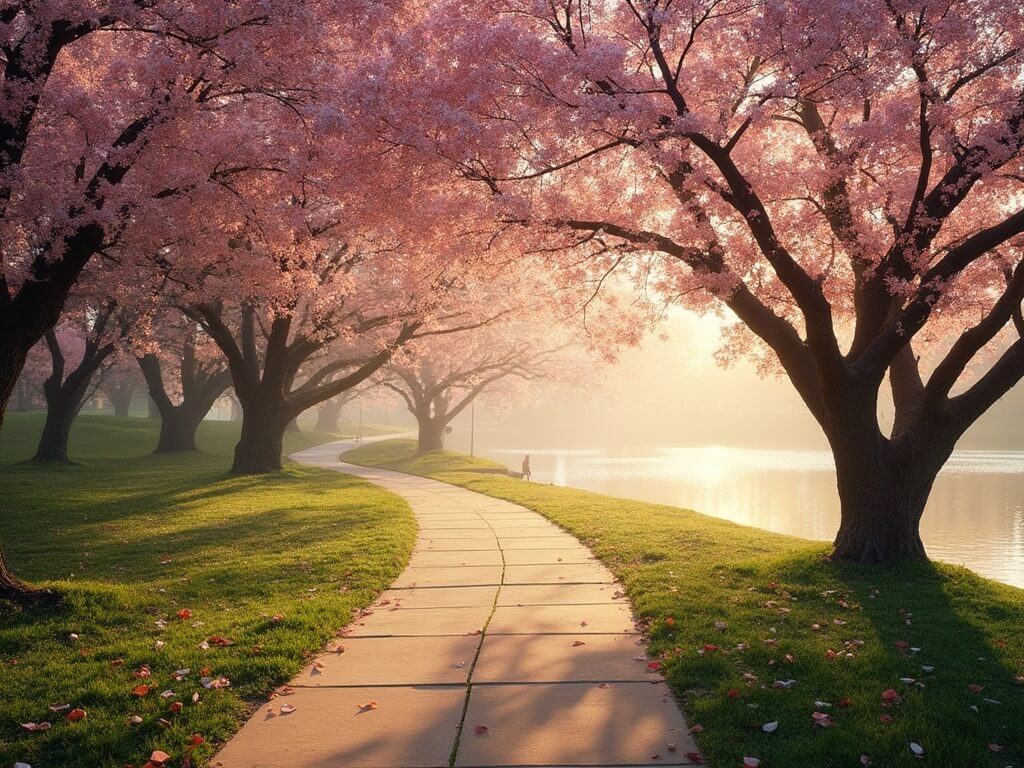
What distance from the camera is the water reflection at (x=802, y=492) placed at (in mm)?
18438

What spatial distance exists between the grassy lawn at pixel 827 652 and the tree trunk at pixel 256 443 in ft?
46.2

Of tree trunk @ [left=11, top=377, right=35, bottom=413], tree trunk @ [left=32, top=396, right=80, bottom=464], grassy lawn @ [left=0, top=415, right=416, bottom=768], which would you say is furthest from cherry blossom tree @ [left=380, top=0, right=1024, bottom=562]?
tree trunk @ [left=11, top=377, right=35, bottom=413]

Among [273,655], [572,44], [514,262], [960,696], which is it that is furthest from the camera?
[514,262]

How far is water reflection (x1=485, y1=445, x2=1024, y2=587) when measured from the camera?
18.4 metres

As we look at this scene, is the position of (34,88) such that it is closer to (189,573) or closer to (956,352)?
(189,573)

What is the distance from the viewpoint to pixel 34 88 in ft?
→ 27.0

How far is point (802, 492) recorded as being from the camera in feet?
95.5

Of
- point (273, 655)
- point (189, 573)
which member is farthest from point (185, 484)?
point (273, 655)

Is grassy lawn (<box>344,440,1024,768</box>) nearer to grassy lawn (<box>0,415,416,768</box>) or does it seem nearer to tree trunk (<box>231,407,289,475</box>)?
grassy lawn (<box>0,415,416,768</box>)

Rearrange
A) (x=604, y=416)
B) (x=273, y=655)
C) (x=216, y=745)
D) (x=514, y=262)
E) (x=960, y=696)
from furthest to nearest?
(x=604, y=416), (x=514, y=262), (x=273, y=655), (x=960, y=696), (x=216, y=745)

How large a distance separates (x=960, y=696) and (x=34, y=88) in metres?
9.90

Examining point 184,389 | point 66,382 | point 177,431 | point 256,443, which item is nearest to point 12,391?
point 256,443

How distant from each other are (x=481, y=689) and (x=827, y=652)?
9.40ft

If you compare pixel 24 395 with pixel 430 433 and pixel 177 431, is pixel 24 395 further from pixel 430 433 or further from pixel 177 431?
pixel 430 433
